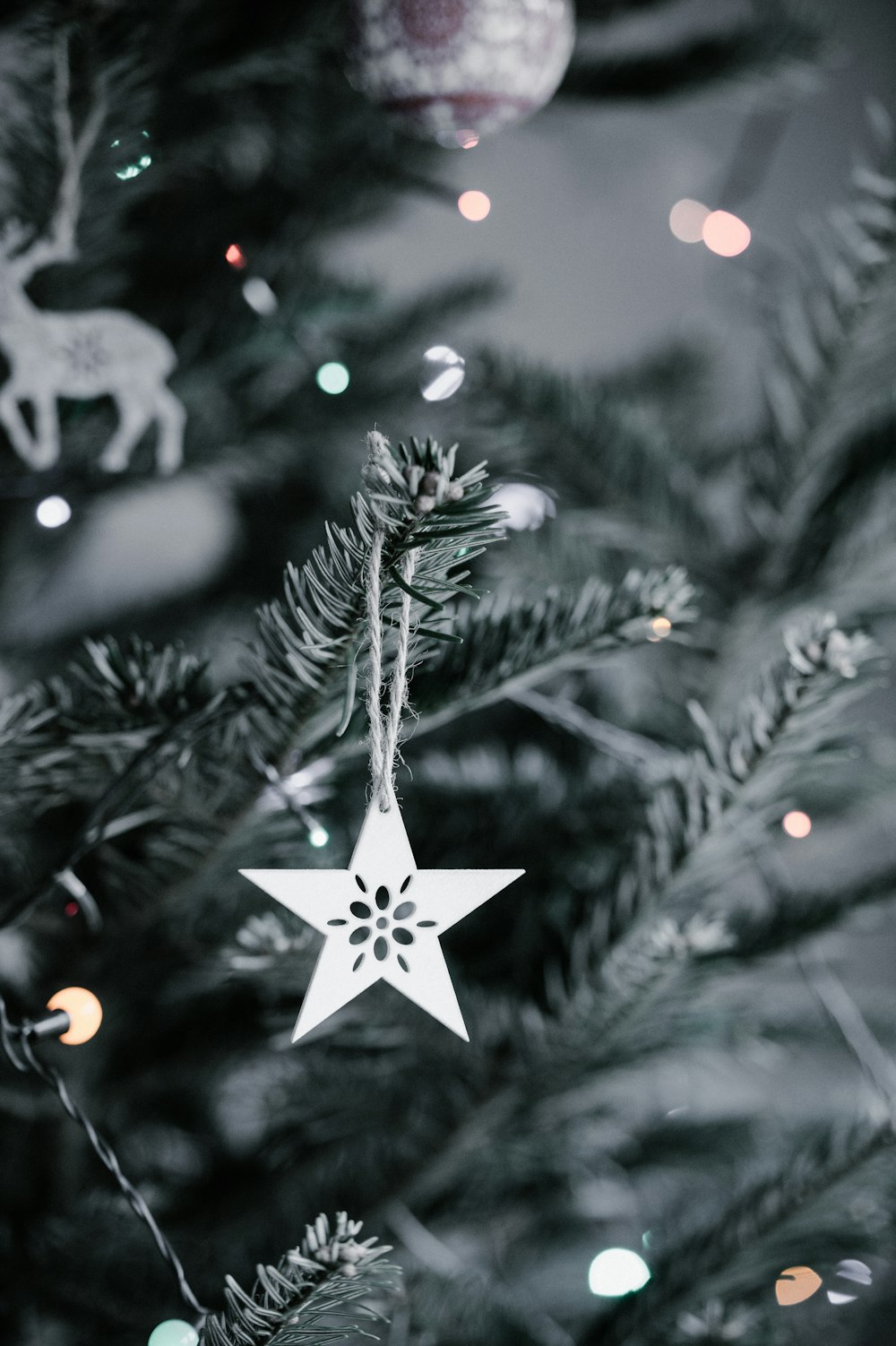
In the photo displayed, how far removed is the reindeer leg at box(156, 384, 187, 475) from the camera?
0.55 metres

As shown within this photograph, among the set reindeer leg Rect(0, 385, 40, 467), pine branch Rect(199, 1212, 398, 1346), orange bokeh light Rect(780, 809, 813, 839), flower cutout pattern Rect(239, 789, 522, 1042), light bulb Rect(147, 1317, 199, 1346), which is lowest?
orange bokeh light Rect(780, 809, 813, 839)

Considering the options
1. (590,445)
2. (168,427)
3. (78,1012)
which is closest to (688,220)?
(590,445)

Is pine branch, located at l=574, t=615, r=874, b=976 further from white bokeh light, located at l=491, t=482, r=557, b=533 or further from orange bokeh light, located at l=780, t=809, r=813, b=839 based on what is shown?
white bokeh light, located at l=491, t=482, r=557, b=533

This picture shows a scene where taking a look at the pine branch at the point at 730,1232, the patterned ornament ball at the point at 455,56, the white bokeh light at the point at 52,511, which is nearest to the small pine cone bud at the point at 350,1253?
the pine branch at the point at 730,1232

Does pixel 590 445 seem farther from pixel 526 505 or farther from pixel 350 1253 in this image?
pixel 350 1253

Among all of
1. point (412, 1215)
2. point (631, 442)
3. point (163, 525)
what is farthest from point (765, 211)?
point (412, 1215)

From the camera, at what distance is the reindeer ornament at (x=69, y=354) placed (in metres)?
0.50

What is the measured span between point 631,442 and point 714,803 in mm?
254

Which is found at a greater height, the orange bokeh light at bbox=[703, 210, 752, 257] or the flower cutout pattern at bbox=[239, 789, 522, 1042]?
the flower cutout pattern at bbox=[239, 789, 522, 1042]

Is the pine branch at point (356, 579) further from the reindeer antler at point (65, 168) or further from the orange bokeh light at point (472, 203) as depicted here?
the orange bokeh light at point (472, 203)

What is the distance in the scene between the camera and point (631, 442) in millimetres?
580

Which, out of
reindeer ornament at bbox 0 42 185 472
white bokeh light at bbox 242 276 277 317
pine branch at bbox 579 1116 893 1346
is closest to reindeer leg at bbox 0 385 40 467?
reindeer ornament at bbox 0 42 185 472

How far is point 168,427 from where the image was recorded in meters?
0.55

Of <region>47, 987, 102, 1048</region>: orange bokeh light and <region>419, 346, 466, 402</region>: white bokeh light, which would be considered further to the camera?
<region>419, 346, 466, 402</region>: white bokeh light
